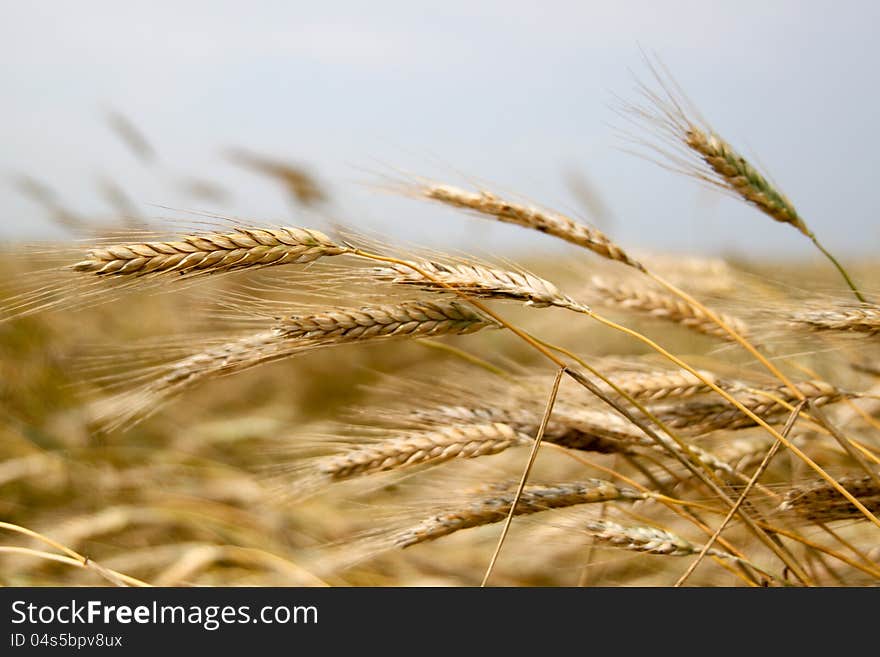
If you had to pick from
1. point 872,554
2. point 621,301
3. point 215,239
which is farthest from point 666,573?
point 215,239

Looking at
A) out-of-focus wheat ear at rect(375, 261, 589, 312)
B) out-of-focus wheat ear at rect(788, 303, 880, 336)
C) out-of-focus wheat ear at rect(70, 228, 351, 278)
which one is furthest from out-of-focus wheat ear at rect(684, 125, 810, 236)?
out-of-focus wheat ear at rect(70, 228, 351, 278)

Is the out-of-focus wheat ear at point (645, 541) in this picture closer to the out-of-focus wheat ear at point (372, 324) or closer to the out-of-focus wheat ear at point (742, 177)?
the out-of-focus wheat ear at point (372, 324)

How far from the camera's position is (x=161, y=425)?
2.91 meters

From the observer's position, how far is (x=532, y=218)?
4.59 feet

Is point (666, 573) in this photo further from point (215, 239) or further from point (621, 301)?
point (215, 239)

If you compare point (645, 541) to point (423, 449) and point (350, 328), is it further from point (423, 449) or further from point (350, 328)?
point (350, 328)

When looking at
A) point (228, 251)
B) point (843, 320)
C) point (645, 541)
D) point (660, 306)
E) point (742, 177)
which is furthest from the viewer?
point (660, 306)

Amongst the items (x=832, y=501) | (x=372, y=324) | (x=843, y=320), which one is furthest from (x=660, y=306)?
(x=372, y=324)

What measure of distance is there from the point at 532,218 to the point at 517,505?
55 cm

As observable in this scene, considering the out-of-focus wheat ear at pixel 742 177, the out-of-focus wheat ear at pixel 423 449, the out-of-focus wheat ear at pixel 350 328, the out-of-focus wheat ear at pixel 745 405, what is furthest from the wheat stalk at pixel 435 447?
the out-of-focus wheat ear at pixel 742 177

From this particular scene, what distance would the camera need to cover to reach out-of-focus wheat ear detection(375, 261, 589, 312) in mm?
1112

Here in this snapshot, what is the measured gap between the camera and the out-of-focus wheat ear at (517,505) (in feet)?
4.05

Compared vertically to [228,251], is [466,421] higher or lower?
lower

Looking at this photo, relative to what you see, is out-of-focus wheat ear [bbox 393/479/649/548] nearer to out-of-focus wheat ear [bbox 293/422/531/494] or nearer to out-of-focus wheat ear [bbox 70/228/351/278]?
out-of-focus wheat ear [bbox 293/422/531/494]
